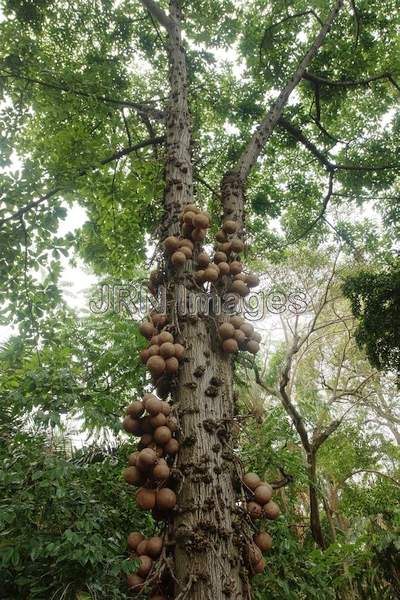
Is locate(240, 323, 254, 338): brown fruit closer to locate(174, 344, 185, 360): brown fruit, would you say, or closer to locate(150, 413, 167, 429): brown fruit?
locate(174, 344, 185, 360): brown fruit

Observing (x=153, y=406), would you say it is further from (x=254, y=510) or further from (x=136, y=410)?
(x=254, y=510)

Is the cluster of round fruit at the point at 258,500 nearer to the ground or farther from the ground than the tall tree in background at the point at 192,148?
nearer to the ground

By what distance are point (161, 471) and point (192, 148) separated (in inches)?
102

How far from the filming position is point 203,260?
8.11 feet

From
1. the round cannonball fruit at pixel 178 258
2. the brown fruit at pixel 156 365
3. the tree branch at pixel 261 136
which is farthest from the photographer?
the tree branch at pixel 261 136

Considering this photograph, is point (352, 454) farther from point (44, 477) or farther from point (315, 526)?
point (44, 477)

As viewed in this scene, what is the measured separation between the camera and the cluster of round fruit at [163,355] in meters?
2.00

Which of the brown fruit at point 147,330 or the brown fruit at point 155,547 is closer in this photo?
the brown fruit at point 155,547

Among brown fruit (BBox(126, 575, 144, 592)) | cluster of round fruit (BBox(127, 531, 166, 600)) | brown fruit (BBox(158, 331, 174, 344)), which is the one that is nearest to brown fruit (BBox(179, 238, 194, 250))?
brown fruit (BBox(158, 331, 174, 344))

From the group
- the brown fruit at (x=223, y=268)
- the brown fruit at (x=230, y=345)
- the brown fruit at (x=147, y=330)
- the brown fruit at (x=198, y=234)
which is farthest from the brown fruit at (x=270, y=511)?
the brown fruit at (x=198, y=234)

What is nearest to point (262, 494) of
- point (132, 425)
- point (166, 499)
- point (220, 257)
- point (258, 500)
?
point (258, 500)

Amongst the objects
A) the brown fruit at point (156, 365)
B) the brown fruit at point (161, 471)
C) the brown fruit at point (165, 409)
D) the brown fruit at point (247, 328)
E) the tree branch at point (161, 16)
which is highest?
the tree branch at point (161, 16)

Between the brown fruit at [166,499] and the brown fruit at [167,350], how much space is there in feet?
2.04

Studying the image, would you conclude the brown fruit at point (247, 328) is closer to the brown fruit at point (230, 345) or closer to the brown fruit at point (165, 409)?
the brown fruit at point (230, 345)
